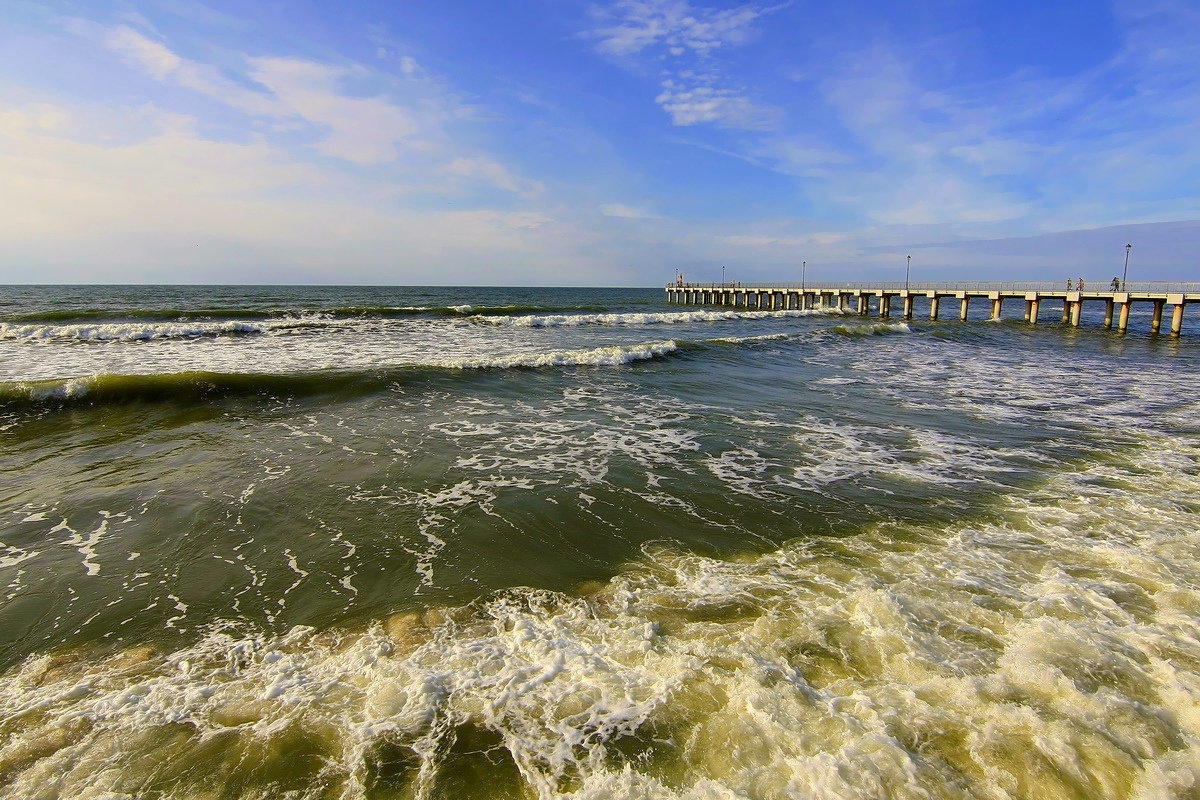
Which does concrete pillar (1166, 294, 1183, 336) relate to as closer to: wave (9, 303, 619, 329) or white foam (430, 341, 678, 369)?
white foam (430, 341, 678, 369)

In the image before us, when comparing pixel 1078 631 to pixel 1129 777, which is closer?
pixel 1129 777

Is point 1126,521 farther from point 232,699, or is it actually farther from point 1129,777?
point 232,699

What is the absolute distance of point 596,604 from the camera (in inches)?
199

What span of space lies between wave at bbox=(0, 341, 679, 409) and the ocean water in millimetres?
463

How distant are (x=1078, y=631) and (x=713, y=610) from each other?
2.89 metres

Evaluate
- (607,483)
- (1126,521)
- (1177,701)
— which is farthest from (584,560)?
(1126,521)

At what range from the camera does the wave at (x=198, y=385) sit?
12961mm

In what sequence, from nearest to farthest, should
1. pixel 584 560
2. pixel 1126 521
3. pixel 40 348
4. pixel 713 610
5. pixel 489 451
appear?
1. pixel 713 610
2. pixel 584 560
3. pixel 1126 521
4. pixel 489 451
5. pixel 40 348

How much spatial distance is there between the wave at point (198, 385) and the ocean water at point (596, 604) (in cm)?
46

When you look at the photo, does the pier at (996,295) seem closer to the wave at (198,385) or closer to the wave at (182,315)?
the wave at (182,315)

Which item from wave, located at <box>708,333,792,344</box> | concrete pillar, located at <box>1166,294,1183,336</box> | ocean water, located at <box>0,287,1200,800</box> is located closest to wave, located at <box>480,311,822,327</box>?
wave, located at <box>708,333,792,344</box>

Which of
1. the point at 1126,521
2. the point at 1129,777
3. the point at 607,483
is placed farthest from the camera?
the point at 607,483

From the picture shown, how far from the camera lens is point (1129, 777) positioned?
10.2 feet

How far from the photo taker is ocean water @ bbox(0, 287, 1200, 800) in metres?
3.33
